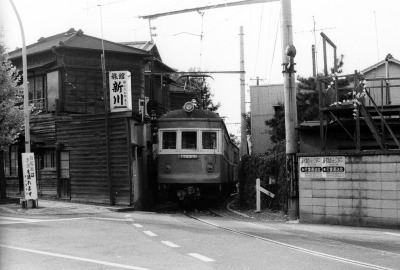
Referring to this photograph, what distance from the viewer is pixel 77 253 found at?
8422mm

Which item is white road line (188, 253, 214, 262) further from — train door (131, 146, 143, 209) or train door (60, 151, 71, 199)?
train door (60, 151, 71, 199)

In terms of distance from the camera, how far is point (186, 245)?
30.1 feet

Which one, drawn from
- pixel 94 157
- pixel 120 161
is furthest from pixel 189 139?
pixel 94 157

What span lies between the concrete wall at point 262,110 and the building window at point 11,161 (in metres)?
13.9

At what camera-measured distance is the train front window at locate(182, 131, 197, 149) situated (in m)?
18.4

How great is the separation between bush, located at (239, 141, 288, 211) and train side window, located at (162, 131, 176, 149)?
3262 millimetres

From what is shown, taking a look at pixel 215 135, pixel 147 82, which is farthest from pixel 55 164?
pixel 147 82

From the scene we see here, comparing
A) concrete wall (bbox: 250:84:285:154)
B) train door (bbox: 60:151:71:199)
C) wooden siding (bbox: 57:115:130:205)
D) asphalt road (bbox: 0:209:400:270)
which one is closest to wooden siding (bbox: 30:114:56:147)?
wooden siding (bbox: 57:115:130:205)

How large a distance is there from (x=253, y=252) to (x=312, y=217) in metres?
5.51

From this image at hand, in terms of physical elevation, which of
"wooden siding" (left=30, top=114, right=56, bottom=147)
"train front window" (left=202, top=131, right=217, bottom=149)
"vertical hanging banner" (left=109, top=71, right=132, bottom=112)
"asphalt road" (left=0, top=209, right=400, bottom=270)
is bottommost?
"asphalt road" (left=0, top=209, right=400, bottom=270)

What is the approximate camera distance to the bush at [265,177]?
55.7 feet

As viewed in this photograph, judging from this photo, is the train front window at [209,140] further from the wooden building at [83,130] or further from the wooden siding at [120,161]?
the wooden siding at [120,161]

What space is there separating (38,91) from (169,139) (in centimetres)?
749

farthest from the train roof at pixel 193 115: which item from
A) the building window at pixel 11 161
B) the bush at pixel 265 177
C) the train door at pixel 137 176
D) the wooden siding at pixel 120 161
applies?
the building window at pixel 11 161
